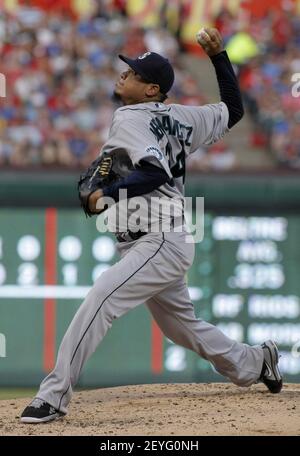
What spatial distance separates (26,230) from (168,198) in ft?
13.2

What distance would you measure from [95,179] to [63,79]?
7.07 m

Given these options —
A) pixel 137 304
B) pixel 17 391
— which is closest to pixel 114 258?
pixel 17 391

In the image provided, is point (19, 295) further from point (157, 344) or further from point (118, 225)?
point (118, 225)

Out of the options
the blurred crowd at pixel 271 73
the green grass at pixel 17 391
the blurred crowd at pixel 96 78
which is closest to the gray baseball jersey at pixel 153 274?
the green grass at pixel 17 391

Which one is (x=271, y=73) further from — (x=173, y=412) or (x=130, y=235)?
(x=173, y=412)

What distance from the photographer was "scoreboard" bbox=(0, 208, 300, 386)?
840cm

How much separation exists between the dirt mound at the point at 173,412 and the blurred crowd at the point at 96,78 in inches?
182

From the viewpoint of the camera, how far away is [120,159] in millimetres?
4758

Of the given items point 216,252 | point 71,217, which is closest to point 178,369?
point 216,252

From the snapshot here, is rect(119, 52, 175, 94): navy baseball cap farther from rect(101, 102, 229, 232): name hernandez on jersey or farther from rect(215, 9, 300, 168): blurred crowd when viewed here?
rect(215, 9, 300, 168): blurred crowd

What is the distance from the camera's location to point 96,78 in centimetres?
1146

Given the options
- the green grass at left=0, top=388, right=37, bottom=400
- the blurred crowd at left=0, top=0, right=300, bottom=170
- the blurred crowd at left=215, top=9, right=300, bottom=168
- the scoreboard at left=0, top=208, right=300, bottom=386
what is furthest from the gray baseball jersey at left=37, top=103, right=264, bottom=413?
the blurred crowd at left=215, top=9, right=300, bottom=168

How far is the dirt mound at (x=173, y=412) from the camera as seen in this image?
14.6 feet

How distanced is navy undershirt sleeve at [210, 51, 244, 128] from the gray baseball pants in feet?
2.33
